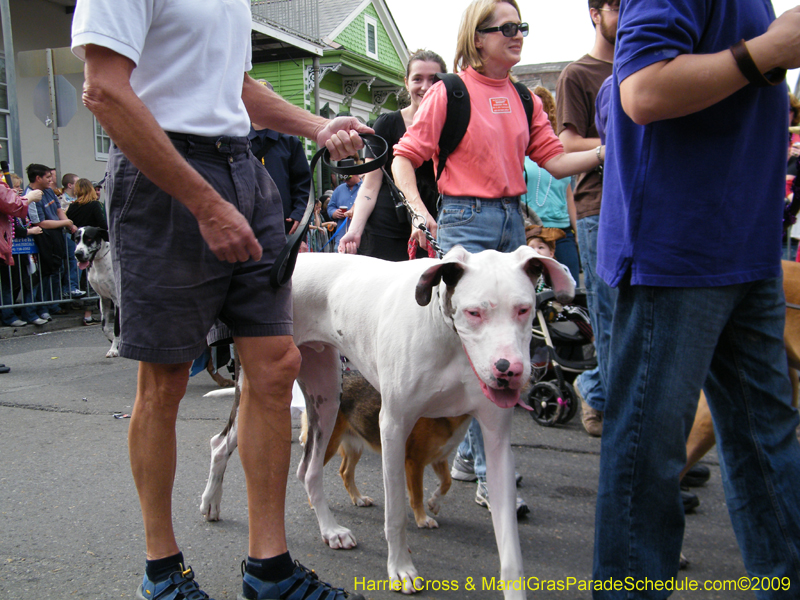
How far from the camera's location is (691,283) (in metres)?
1.82

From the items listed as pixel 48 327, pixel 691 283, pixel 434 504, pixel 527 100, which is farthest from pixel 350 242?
pixel 48 327

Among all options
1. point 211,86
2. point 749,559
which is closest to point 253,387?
point 211,86

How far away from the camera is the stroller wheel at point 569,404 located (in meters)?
4.71

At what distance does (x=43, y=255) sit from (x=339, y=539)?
8602mm

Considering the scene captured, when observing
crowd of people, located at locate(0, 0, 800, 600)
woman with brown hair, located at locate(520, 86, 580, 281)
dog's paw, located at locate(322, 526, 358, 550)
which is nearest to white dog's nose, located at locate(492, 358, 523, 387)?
crowd of people, located at locate(0, 0, 800, 600)

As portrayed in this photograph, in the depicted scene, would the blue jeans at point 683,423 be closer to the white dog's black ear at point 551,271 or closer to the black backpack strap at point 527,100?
the white dog's black ear at point 551,271

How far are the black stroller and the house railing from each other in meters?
15.9

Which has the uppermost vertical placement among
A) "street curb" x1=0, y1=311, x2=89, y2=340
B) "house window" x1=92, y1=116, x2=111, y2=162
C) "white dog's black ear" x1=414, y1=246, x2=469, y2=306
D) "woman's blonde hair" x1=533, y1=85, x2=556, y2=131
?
"house window" x1=92, y1=116, x2=111, y2=162

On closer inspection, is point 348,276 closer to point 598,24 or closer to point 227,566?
point 227,566

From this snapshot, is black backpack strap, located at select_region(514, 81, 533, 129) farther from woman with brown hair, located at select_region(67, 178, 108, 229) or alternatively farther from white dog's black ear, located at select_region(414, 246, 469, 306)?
woman with brown hair, located at select_region(67, 178, 108, 229)

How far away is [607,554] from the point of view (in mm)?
1982

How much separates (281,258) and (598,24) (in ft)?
6.95

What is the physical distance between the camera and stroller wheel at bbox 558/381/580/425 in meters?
4.71

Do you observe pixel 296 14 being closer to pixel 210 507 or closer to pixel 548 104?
pixel 548 104
